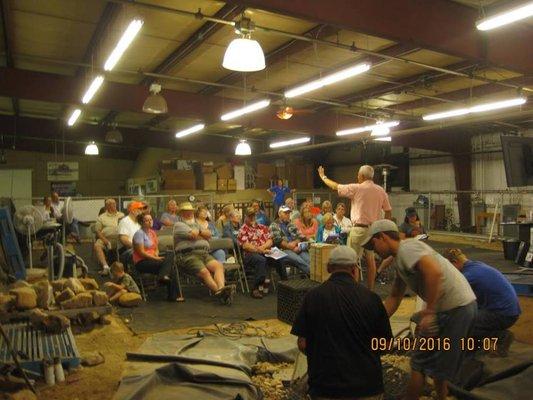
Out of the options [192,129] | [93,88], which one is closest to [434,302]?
[93,88]

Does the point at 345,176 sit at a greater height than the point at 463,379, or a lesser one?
greater

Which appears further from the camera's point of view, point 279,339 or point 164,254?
point 164,254

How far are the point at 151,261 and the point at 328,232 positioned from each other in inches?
111

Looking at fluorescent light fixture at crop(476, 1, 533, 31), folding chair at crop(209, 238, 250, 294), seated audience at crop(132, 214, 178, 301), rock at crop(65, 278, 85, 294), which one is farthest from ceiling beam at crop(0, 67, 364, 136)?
fluorescent light fixture at crop(476, 1, 533, 31)

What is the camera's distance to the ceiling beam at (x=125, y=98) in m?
9.20

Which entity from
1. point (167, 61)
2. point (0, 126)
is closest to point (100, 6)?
point (167, 61)

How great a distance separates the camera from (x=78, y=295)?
536 cm

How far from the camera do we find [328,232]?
7.71 metres

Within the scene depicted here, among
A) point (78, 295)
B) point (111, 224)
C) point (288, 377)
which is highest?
point (111, 224)

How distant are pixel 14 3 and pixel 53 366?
4.76m

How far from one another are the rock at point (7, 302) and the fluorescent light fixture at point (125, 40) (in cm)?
315

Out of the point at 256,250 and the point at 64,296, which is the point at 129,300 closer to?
the point at 64,296

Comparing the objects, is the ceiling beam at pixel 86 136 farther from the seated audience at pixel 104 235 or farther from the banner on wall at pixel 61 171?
the seated audience at pixel 104 235

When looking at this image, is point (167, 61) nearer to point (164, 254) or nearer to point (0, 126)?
point (164, 254)
